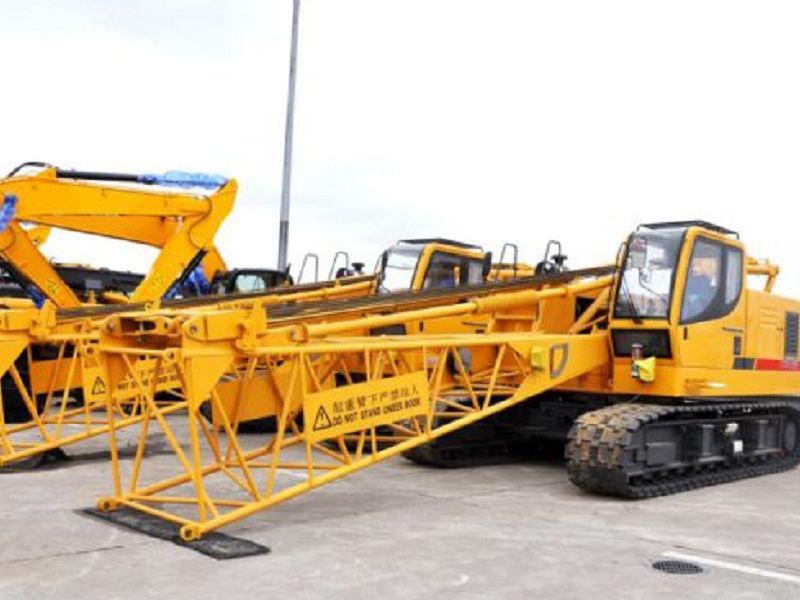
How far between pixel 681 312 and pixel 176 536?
Answer: 223 inches

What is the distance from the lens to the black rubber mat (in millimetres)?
6690

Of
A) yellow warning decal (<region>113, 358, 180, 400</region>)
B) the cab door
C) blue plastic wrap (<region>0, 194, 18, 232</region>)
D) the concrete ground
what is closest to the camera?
the concrete ground

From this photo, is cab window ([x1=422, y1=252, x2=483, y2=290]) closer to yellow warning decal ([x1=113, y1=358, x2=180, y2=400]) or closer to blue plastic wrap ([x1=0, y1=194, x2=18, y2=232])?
yellow warning decal ([x1=113, y1=358, x2=180, y2=400])

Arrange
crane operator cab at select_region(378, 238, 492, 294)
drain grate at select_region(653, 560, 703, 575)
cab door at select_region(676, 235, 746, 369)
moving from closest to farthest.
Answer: drain grate at select_region(653, 560, 703, 575), cab door at select_region(676, 235, 746, 369), crane operator cab at select_region(378, 238, 492, 294)

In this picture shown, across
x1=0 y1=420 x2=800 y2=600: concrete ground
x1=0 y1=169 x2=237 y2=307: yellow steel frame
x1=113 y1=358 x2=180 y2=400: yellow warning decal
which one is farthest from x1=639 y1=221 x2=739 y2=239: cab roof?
x1=0 y1=169 x2=237 y2=307: yellow steel frame

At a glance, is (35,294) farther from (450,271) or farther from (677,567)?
(677,567)

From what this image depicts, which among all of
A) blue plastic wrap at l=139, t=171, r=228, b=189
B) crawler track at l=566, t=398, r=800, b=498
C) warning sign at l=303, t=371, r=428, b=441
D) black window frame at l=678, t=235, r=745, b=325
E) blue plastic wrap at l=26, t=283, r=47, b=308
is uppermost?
blue plastic wrap at l=139, t=171, r=228, b=189

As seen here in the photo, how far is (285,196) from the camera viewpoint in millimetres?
23250

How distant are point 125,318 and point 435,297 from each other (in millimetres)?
3624

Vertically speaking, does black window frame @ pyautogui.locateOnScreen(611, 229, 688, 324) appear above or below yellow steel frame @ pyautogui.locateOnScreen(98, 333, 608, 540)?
above

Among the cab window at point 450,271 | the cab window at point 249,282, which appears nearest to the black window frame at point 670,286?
the cab window at point 450,271

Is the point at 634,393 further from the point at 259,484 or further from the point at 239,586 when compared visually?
the point at 239,586

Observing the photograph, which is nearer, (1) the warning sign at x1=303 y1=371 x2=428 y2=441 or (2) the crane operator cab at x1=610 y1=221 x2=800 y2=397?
(1) the warning sign at x1=303 y1=371 x2=428 y2=441

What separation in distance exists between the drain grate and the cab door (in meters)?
3.52
